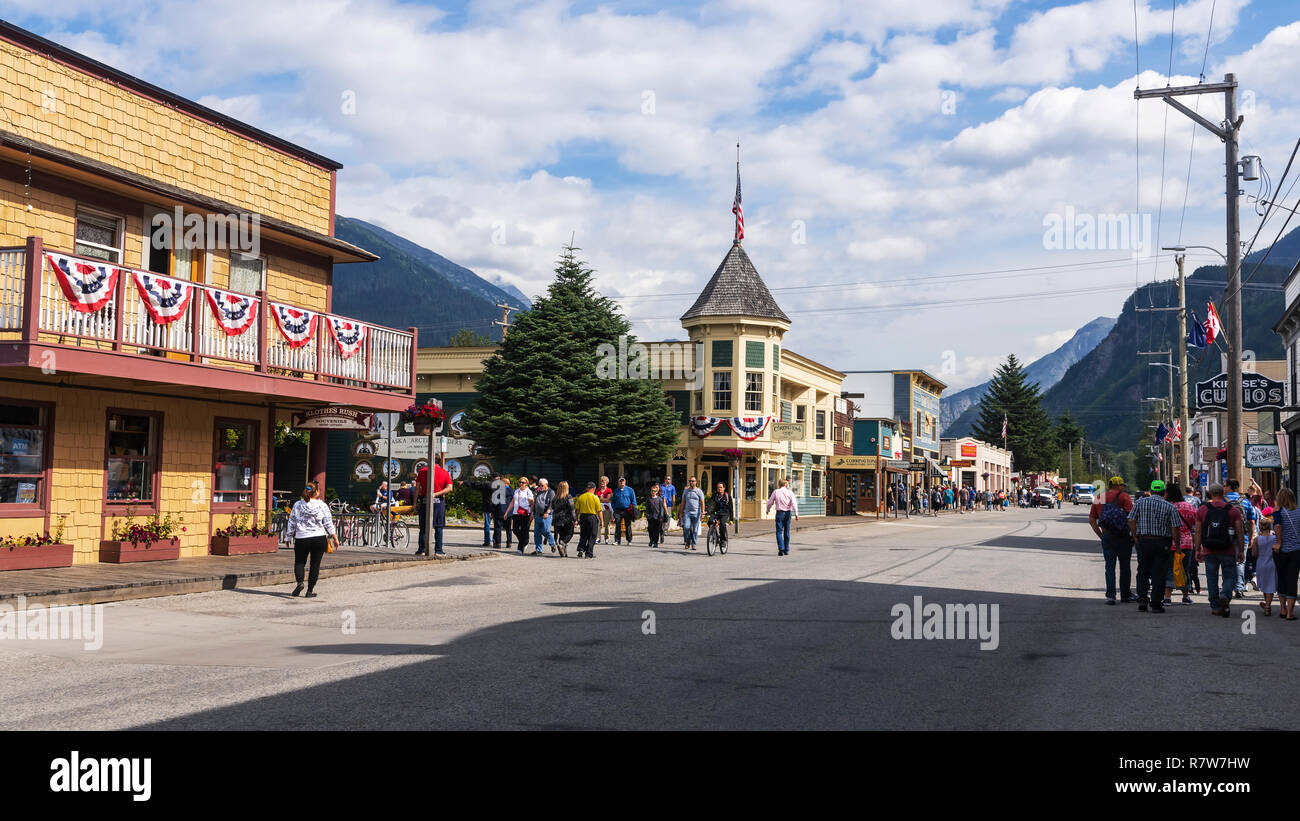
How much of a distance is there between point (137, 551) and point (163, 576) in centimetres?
240

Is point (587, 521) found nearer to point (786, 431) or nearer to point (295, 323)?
point (295, 323)

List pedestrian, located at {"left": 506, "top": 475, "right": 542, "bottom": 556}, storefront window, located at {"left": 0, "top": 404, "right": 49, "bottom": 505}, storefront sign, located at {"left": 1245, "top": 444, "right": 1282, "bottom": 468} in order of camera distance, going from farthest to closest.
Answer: storefront sign, located at {"left": 1245, "top": 444, "right": 1282, "bottom": 468} → pedestrian, located at {"left": 506, "top": 475, "right": 542, "bottom": 556} → storefront window, located at {"left": 0, "top": 404, "right": 49, "bottom": 505}

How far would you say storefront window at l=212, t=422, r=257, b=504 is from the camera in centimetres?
1942

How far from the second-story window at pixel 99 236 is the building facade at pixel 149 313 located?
0.03 m

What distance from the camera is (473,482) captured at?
39000mm

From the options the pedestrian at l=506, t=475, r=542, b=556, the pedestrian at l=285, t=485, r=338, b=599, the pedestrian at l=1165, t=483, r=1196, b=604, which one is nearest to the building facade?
the pedestrian at l=285, t=485, r=338, b=599

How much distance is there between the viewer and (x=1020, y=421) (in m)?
124

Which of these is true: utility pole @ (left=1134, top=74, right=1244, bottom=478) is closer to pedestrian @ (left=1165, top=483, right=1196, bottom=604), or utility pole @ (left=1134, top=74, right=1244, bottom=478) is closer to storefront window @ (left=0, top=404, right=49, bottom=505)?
pedestrian @ (left=1165, top=483, right=1196, bottom=604)

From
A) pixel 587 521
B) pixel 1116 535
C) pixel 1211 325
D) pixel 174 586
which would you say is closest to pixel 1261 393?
pixel 1211 325

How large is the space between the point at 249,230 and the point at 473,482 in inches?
804

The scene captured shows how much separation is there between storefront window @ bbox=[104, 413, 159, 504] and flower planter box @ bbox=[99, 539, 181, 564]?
0.85 meters

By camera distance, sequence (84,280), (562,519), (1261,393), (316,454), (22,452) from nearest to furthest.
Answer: (84,280)
(22,452)
(316,454)
(562,519)
(1261,393)
